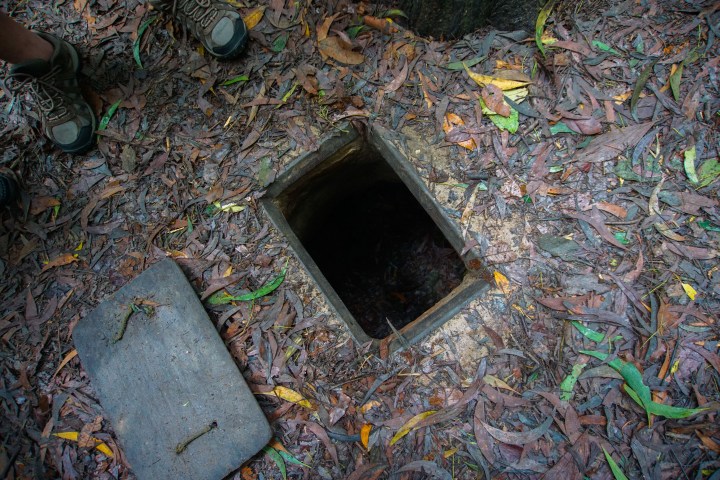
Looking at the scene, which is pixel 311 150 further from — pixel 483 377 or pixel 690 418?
pixel 690 418

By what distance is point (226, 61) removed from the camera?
238 cm

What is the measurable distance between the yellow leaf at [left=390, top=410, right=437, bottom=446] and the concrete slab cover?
0.59m

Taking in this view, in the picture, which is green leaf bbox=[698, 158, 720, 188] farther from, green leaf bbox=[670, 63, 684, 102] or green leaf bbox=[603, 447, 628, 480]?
green leaf bbox=[603, 447, 628, 480]

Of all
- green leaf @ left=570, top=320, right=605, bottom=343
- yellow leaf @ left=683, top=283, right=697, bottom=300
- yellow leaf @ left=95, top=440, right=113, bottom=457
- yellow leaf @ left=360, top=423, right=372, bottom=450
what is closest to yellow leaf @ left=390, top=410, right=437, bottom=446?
yellow leaf @ left=360, top=423, right=372, bottom=450

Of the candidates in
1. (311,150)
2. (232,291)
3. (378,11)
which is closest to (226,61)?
(311,150)

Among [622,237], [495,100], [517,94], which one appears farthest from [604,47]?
[622,237]

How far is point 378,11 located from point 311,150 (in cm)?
91

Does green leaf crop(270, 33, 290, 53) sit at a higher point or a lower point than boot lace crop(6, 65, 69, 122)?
lower

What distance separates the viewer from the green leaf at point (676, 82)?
2088mm

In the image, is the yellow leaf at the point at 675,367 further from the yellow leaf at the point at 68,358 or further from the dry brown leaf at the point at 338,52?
the yellow leaf at the point at 68,358

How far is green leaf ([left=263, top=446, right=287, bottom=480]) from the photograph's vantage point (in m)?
1.92

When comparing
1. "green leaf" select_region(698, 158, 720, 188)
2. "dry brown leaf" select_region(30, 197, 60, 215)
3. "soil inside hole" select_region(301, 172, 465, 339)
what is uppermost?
"dry brown leaf" select_region(30, 197, 60, 215)

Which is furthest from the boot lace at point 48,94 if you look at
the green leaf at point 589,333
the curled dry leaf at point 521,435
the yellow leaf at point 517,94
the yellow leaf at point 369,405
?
the green leaf at point 589,333

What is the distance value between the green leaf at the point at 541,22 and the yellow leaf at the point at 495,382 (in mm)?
1738
